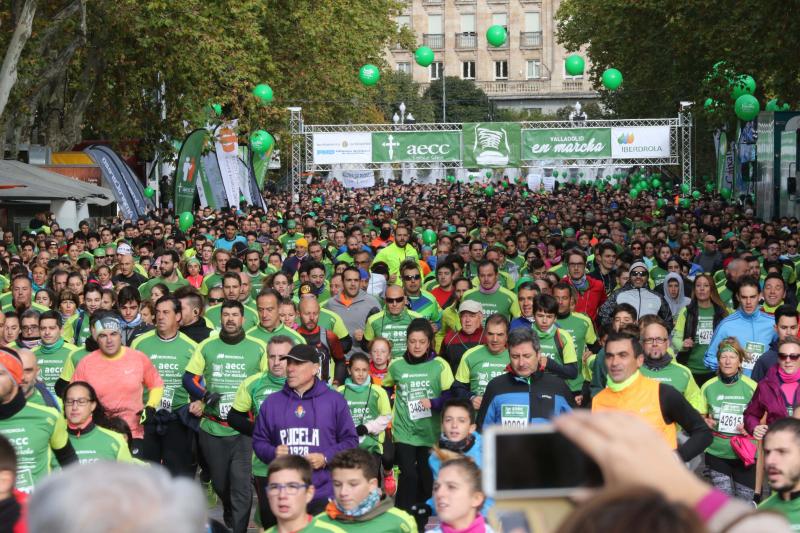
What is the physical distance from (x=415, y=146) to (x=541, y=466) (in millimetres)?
40045

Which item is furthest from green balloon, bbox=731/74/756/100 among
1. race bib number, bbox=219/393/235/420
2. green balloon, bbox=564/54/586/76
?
race bib number, bbox=219/393/235/420

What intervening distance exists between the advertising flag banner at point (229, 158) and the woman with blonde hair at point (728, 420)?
27.4 m

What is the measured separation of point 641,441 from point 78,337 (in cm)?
1055

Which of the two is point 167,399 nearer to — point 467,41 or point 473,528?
point 473,528

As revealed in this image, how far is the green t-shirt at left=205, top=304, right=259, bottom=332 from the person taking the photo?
11.9 metres

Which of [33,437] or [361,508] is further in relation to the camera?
[33,437]

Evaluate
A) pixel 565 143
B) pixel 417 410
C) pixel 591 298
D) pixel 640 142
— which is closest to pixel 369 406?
pixel 417 410

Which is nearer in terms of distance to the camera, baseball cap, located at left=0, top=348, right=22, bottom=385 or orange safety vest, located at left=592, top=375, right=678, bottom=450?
baseball cap, located at left=0, top=348, right=22, bottom=385

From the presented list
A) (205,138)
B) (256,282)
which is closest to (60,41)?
(205,138)

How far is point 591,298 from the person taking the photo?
47.5 ft

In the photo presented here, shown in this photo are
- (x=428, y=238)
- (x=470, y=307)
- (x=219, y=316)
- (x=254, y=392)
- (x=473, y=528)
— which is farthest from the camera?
(x=428, y=238)

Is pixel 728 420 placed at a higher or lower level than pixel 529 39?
lower

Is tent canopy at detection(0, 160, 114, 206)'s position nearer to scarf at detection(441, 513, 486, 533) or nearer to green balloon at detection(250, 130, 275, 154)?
green balloon at detection(250, 130, 275, 154)

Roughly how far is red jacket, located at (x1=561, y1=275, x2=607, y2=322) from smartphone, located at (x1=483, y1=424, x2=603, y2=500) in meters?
12.3
